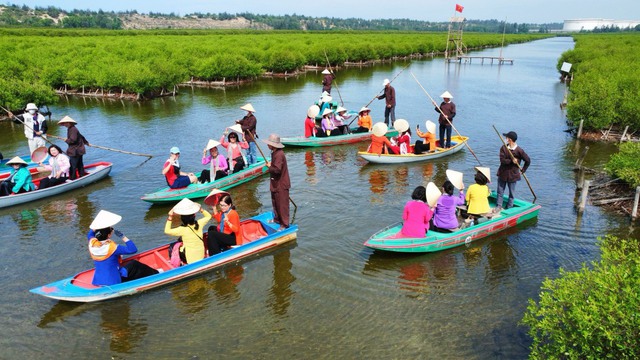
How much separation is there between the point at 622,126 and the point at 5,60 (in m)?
40.2

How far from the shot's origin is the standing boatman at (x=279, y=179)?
10.6 metres

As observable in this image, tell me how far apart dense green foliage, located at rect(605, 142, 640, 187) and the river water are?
131 cm

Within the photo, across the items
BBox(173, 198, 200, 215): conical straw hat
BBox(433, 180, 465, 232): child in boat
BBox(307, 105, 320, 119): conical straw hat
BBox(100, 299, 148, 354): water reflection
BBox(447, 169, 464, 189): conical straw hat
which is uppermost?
BBox(307, 105, 320, 119): conical straw hat

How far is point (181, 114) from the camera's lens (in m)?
27.6

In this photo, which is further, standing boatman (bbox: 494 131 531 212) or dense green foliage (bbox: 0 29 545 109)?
dense green foliage (bbox: 0 29 545 109)

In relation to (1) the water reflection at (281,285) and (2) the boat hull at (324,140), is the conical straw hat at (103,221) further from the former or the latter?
(2) the boat hull at (324,140)

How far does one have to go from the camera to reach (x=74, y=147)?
46.8ft

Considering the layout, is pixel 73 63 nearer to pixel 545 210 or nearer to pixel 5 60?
pixel 5 60

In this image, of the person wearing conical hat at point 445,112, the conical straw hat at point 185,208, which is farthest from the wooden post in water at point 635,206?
the conical straw hat at point 185,208

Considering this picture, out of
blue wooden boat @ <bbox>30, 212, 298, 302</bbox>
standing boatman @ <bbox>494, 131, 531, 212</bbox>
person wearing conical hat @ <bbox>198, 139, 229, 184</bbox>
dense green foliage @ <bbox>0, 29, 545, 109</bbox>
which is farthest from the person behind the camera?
dense green foliage @ <bbox>0, 29, 545, 109</bbox>

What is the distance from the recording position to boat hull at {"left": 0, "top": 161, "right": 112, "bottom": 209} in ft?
43.5

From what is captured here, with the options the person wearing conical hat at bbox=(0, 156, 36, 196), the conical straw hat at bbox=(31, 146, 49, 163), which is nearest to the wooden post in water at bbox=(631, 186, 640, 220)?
the person wearing conical hat at bbox=(0, 156, 36, 196)

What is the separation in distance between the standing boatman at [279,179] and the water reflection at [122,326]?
3840 millimetres

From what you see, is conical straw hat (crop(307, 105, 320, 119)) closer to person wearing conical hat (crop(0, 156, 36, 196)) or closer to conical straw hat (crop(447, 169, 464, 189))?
conical straw hat (crop(447, 169, 464, 189))
